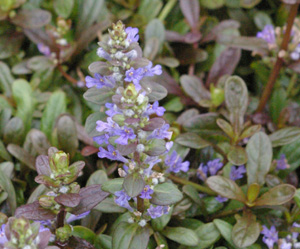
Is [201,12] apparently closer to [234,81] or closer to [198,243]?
[234,81]

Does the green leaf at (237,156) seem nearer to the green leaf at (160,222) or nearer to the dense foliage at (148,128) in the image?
the dense foliage at (148,128)

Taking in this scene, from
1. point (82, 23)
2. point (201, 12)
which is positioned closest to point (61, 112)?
point (82, 23)

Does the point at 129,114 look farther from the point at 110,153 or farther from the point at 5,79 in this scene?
the point at 5,79

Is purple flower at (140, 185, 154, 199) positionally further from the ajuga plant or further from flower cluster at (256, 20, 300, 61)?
flower cluster at (256, 20, 300, 61)

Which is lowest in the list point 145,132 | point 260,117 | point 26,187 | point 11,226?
point 26,187

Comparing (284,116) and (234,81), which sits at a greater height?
(234,81)

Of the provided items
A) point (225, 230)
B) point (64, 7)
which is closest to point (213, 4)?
point (64, 7)
